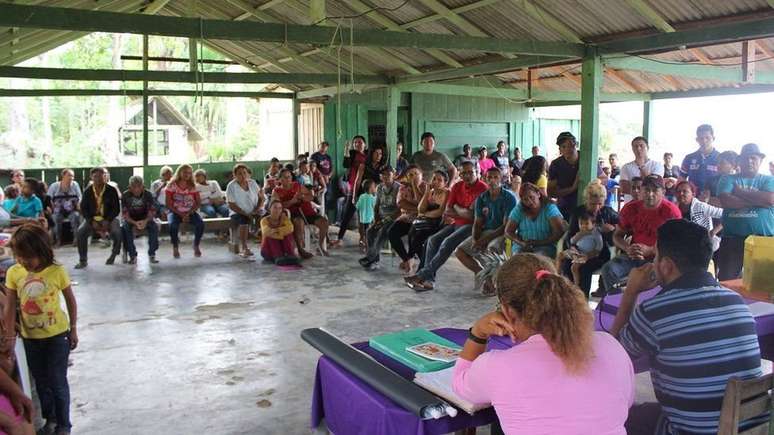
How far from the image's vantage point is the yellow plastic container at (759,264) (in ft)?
10.4

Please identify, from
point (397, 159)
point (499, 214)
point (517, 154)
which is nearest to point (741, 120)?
point (517, 154)

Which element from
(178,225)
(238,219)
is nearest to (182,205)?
(178,225)

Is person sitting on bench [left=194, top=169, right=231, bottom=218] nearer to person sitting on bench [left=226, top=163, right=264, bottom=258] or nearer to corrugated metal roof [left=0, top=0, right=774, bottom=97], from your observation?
person sitting on bench [left=226, top=163, right=264, bottom=258]

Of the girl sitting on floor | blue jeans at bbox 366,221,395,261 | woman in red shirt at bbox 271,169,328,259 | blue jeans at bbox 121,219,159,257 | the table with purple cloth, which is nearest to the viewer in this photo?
the table with purple cloth

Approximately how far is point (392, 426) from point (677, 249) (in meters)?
1.13

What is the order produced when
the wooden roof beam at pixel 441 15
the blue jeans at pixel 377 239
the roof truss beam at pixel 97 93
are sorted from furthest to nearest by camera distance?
1. the roof truss beam at pixel 97 93
2. the blue jeans at pixel 377 239
3. the wooden roof beam at pixel 441 15

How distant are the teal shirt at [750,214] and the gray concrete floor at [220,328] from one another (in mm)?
2059

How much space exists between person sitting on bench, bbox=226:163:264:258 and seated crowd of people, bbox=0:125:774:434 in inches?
0.7

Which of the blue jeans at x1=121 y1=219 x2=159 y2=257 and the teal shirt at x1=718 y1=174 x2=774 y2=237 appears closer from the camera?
the teal shirt at x1=718 y1=174 x2=774 y2=237

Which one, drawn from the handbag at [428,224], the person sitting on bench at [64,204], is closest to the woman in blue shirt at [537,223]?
the handbag at [428,224]

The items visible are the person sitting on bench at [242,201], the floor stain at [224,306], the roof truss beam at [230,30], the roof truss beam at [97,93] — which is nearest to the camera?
the roof truss beam at [230,30]

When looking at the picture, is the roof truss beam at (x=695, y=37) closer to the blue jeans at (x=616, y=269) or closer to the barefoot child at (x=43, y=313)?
the blue jeans at (x=616, y=269)

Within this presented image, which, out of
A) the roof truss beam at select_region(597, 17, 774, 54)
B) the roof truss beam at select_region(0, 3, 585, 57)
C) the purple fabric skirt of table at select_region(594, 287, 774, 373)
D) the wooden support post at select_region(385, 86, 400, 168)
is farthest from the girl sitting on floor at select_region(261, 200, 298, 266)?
the purple fabric skirt of table at select_region(594, 287, 774, 373)

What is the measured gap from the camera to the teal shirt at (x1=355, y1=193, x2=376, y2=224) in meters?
8.95
